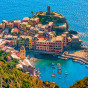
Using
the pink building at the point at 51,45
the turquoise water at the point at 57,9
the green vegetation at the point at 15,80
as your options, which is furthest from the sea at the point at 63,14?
the green vegetation at the point at 15,80

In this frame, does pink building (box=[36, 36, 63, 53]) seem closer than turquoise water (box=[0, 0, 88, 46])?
Yes

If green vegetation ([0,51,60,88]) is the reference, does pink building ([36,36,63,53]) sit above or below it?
above

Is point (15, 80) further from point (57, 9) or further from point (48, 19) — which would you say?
point (57, 9)

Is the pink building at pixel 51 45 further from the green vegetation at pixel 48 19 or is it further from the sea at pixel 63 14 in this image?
the green vegetation at pixel 48 19

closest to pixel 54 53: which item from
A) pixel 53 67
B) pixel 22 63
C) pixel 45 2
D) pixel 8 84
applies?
pixel 53 67

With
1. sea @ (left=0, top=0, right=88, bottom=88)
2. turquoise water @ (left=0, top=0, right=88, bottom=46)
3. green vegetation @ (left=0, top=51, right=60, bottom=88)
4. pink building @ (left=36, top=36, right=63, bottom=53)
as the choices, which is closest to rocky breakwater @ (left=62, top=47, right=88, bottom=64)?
sea @ (left=0, top=0, right=88, bottom=88)

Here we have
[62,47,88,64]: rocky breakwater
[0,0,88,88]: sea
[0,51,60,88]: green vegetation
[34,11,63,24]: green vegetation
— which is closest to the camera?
[0,51,60,88]: green vegetation

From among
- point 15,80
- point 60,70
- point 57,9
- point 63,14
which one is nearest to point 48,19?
point 60,70

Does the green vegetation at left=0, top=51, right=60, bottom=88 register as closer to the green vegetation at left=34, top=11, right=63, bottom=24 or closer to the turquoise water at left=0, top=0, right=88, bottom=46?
the green vegetation at left=34, top=11, right=63, bottom=24
